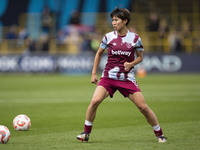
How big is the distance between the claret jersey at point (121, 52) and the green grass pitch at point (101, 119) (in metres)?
1.09

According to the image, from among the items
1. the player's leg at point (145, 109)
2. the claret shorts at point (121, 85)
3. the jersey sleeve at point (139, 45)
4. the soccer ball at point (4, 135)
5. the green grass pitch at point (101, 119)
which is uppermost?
the jersey sleeve at point (139, 45)

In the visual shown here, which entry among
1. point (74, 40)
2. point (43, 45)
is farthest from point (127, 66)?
point (74, 40)

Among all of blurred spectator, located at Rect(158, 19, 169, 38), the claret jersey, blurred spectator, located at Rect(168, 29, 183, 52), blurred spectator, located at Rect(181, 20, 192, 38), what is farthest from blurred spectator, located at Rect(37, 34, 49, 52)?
the claret jersey

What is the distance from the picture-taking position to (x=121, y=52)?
24.3 feet

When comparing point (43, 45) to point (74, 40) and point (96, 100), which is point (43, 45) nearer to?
point (74, 40)

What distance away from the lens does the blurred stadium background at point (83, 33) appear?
91.1 ft

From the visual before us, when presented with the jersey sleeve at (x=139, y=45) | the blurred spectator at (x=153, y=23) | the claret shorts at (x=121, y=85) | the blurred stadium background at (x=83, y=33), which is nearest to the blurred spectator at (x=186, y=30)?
the blurred stadium background at (x=83, y=33)

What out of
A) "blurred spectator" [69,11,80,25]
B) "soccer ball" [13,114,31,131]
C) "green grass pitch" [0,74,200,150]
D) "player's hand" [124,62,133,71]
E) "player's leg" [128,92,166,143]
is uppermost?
"blurred spectator" [69,11,80,25]

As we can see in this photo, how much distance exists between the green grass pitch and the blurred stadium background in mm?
9816

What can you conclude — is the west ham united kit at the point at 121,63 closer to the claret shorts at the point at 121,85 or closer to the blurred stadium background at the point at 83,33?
the claret shorts at the point at 121,85

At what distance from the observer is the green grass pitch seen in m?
7.11

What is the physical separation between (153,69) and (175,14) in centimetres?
654

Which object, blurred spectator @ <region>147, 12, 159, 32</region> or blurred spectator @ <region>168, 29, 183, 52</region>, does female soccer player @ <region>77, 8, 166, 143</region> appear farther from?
blurred spectator @ <region>147, 12, 159, 32</region>

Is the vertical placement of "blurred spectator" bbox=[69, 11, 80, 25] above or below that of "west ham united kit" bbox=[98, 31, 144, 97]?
above
